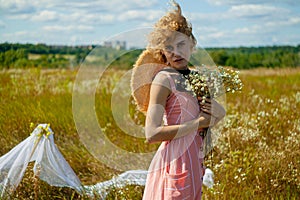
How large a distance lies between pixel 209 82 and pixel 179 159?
36cm

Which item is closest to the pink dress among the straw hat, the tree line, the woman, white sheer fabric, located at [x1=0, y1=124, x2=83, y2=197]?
the woman

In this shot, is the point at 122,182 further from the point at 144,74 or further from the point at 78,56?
the point at 78,56

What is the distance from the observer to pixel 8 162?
3420mm

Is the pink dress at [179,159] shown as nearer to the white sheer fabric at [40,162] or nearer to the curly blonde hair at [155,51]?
the curly blonde hair at [155,51]

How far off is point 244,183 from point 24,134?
229 centimetres

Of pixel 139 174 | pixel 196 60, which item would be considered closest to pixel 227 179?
pixel 139 174

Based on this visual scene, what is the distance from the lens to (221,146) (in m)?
4.15

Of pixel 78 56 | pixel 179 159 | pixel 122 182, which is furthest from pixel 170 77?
pixel 78 56

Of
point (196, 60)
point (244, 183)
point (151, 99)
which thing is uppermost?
point (196, 60)

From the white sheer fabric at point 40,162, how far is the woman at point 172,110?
4.08ft

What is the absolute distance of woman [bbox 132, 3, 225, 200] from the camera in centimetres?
214

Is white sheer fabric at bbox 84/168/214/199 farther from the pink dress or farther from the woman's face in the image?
the woman's face

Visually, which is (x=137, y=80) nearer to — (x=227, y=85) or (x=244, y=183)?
(x=227, y=85)

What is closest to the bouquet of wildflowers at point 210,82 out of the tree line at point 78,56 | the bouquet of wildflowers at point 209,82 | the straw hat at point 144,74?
the bouquet of wildflowers at point 209,82
